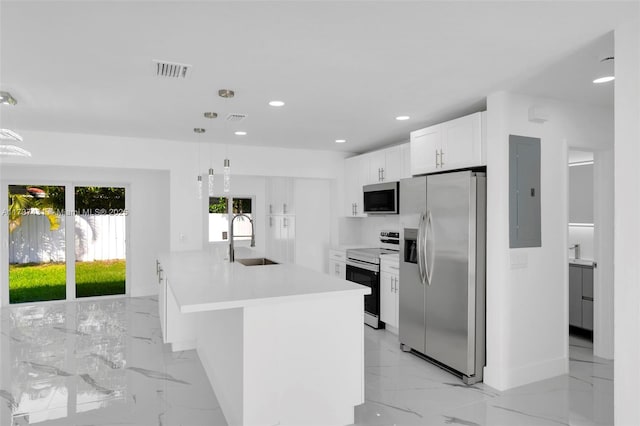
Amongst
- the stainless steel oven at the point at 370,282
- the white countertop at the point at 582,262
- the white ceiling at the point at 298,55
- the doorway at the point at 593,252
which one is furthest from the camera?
the stainless steel oven at the point at 370,282

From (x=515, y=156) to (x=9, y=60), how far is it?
369 centimetres

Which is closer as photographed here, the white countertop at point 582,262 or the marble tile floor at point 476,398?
the marble tile floor at point 476,398

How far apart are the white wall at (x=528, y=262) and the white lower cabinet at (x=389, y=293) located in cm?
132

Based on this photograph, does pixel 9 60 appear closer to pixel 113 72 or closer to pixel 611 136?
pixel 113 72

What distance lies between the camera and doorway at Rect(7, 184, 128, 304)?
6.24 m

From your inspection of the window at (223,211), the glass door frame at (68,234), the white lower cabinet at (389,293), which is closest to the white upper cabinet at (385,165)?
the white lower cabinet at (389,293)

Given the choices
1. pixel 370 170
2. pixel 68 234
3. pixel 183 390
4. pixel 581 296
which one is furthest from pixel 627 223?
pixel 68 234

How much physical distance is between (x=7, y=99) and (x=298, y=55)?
2.57 meters

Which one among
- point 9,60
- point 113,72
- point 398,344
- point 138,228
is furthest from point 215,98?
point 138,228

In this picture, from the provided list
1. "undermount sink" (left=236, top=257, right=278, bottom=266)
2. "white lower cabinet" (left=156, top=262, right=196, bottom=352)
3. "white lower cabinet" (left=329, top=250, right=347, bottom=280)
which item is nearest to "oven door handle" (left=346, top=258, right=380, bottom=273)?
"white lower cabinet" (left=329, top=250, right=347, bottom=280)

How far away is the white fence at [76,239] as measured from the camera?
20.6 feet

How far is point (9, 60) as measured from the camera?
2572 millimetres

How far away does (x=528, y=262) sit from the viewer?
133 inches

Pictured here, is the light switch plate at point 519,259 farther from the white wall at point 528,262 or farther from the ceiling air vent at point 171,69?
the ceiling air vent at point 171,69
